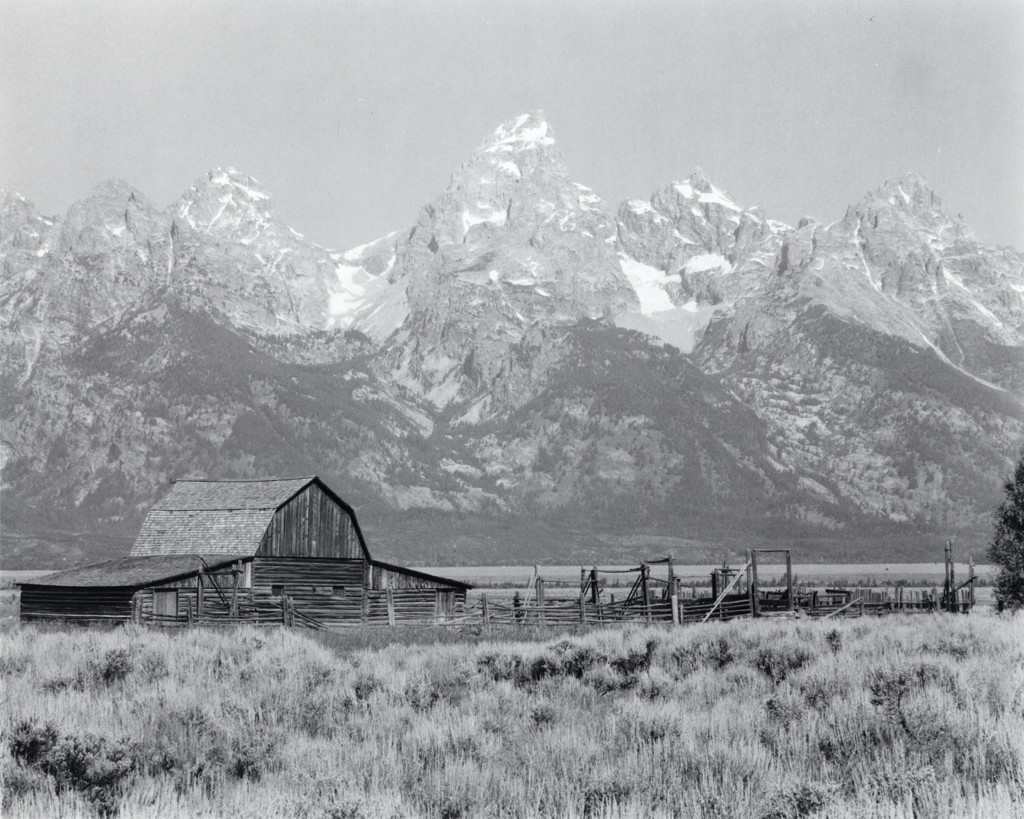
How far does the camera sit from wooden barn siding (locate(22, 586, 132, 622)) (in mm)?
41375

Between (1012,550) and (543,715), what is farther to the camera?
(1012,550)

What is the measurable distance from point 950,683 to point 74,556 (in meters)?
177

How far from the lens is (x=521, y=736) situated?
470 inches

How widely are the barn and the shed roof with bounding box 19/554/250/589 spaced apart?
2.3 inches

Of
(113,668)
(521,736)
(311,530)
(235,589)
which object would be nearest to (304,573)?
(311,530)

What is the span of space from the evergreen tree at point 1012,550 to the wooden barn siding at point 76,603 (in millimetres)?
30410

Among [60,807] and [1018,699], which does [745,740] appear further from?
[60,807]

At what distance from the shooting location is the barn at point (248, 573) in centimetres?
4100

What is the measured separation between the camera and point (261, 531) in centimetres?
4588

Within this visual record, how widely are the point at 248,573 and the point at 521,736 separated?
34959mm

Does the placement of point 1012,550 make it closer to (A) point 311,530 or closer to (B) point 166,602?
(A) point 311,530

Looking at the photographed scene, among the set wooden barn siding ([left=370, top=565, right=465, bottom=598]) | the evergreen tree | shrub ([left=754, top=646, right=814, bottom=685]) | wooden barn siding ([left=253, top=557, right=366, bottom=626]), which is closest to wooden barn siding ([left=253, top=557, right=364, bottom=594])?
wooden barn siding ([left=253, top=557, right=366, bottom=626])

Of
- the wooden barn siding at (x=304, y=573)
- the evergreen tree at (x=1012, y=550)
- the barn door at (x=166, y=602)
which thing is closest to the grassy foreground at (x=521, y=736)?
the evergreen tree at (x=1012, y=550)

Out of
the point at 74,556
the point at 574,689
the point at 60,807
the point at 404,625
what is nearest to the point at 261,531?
the point at 404,625
